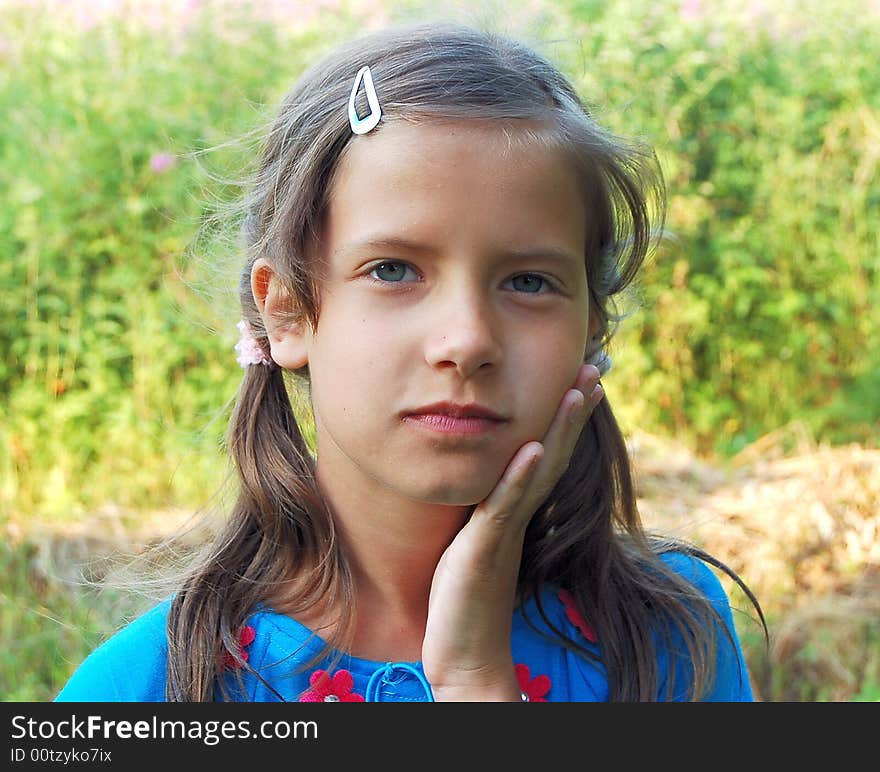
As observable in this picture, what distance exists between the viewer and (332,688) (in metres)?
1.96

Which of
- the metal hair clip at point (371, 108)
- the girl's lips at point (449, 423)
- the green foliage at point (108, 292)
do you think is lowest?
the girl's lips at point (449, 423)

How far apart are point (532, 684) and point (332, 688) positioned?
34cm

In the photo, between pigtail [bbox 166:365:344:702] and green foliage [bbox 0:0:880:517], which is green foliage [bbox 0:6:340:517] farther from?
pigtail [bbox 166:365:344:702]

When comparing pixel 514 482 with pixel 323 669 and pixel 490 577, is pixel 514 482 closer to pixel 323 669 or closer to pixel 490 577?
pixel 490 577

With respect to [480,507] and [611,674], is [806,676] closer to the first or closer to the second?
[611,674]

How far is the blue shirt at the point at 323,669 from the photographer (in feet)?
6.27

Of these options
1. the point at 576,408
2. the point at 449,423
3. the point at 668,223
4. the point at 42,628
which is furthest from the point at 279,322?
the point at 668,223

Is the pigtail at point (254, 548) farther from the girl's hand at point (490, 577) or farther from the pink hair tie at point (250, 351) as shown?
the girl's hand at point (490, 577)

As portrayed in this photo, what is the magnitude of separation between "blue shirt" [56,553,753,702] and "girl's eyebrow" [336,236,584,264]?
2.09 ft

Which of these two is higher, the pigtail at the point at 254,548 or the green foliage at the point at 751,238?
the green foliage at the point at 751,238

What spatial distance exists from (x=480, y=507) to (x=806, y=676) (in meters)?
2.30

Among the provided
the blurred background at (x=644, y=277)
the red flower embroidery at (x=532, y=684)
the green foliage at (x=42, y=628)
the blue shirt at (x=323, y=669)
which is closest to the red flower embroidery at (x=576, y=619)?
the blue shirt at (x=323, y=669)

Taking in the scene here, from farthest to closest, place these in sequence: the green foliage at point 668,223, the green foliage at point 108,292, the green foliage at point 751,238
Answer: the green foliage at point 751,238 → the green foliage at point 668,223 → the green foliage at point 108,292
